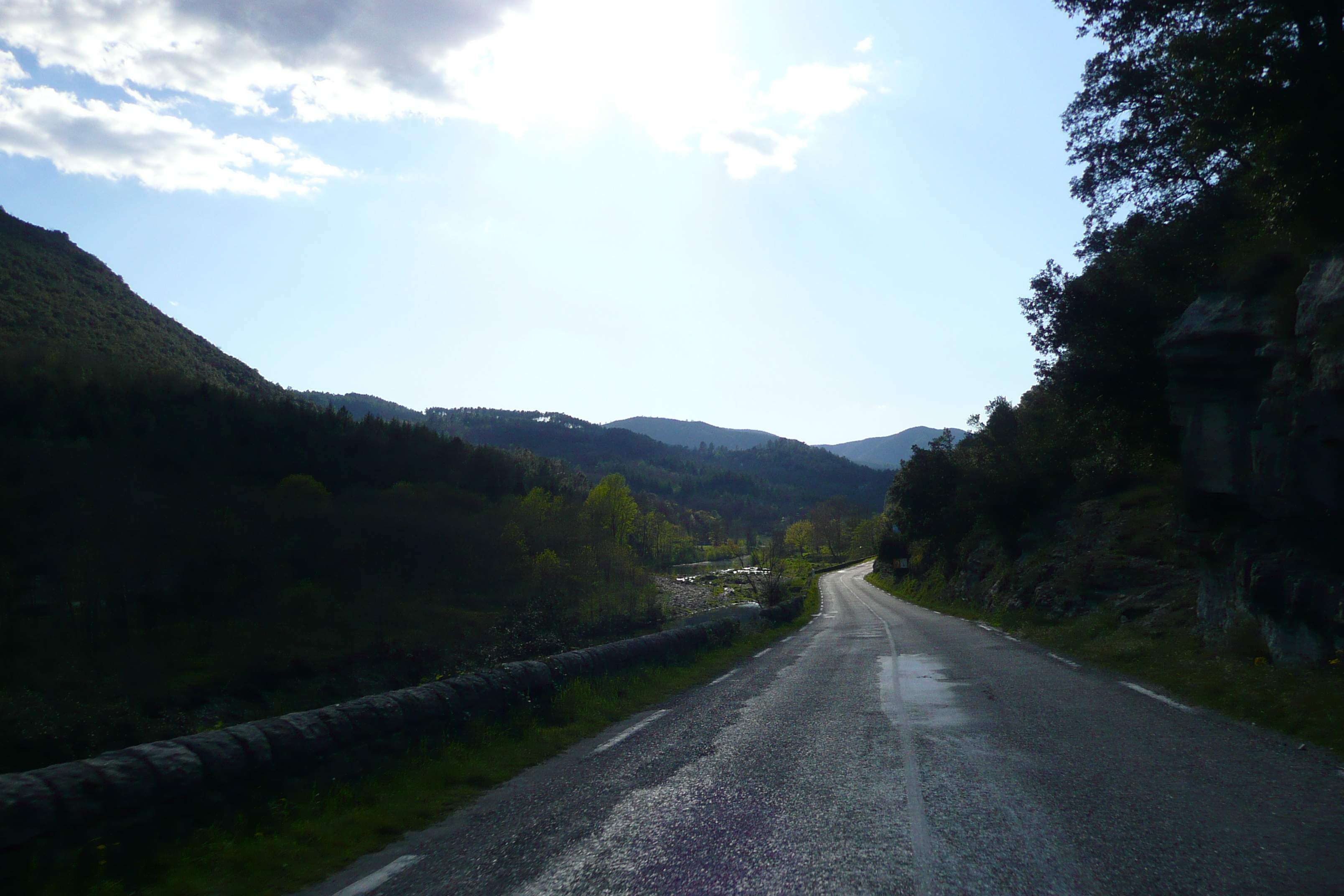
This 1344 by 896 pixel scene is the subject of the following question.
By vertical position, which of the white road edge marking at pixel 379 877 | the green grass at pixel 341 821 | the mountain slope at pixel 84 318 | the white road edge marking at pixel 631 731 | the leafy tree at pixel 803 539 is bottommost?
the leafy tree at pixel 803 539

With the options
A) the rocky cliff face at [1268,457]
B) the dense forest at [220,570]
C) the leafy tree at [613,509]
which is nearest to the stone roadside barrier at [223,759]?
the rocky cliff face at [1268,457]

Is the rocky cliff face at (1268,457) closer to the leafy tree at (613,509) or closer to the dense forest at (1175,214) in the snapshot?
the dense forest at (1175,214)

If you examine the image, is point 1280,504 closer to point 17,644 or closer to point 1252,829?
point 1252,829

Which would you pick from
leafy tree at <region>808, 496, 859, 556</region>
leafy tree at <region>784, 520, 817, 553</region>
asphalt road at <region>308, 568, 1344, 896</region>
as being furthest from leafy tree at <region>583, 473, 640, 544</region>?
leafy tree at <region>808, 496, 859, 556</region>

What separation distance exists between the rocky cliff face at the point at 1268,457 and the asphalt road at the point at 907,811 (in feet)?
11.5

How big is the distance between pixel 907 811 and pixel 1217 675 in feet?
25.4

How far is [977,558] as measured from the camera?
39.6 meters

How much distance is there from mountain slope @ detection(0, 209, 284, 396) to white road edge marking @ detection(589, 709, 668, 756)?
45.8m

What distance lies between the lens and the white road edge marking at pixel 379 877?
13.5ft

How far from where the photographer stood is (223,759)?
522 centimetres

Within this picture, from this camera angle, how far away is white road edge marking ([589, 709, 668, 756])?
772 centimetres

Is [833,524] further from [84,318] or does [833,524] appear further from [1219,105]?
[1219,105]

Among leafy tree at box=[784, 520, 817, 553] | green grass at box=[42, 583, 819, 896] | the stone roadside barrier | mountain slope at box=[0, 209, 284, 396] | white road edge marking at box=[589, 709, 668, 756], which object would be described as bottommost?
leafy tree at box=[784, 520, 817, 553]

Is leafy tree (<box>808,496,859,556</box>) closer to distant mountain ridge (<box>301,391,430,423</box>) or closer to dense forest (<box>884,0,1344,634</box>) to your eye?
distant mountain ridge (<box>301,391,430,423</box>)
